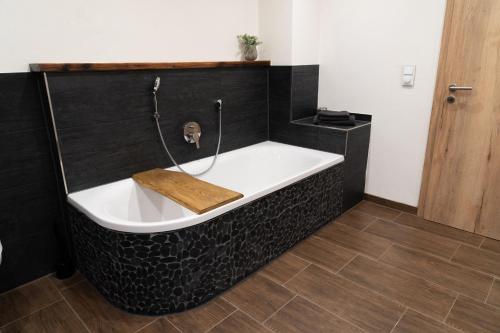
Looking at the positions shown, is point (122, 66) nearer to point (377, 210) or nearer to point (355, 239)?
point (355, 239)

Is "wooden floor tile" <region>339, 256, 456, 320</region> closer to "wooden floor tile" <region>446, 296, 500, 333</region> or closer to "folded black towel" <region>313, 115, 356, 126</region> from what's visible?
"wooden floor tile" <region>446, 296, 500, 333</region>

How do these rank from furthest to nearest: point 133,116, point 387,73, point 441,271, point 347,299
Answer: point 387,73
point 133,116
point 441,271
point 347,299

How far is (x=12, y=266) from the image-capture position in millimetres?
1888

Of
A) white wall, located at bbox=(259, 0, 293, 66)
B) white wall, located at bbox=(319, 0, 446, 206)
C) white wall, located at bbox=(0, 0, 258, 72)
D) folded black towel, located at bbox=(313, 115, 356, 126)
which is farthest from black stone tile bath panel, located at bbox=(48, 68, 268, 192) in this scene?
white wall, located at bbox=(319, 0, 446, 206)

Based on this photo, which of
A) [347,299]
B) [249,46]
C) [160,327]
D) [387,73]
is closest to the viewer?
[160,327]

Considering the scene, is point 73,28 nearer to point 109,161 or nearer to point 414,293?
point 109,161

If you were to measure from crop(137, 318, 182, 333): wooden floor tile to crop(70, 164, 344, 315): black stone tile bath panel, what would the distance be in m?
0.06

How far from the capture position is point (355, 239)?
241 cm

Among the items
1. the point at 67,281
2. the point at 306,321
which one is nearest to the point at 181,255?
the point at 306,321

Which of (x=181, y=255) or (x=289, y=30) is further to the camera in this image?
(x=289, y=30)

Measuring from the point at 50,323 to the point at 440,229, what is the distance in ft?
8.68

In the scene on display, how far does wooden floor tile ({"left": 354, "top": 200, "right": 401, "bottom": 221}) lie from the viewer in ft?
8.98

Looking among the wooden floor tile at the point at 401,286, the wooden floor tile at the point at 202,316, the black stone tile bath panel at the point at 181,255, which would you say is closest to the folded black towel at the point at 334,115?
the black stone tile bath panel at the point at 181,255

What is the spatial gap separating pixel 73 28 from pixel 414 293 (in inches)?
96.3
